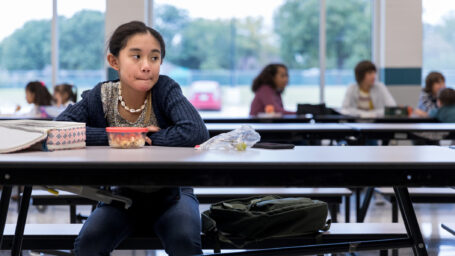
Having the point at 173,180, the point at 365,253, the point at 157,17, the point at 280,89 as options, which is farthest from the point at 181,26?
the point at 173,180

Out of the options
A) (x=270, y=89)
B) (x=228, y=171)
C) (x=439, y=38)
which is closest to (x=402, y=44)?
(x=439, y=38)

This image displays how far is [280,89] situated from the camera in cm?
617

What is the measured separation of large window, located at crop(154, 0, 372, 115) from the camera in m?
8.27

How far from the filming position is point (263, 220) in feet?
6.69

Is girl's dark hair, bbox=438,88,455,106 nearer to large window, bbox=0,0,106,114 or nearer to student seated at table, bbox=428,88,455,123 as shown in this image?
student seated at table, bbox=428,88,455,123

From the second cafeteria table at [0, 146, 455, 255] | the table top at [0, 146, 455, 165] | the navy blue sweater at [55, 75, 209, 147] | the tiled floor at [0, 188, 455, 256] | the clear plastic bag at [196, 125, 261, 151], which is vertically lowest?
the tiled floor at [0, 188, 455, 256]

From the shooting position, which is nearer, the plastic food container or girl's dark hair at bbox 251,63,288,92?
the plastic food container

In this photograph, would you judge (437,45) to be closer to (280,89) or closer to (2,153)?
(280,89)

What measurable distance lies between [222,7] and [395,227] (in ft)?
20.5

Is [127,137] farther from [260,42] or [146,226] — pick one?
[260,42]

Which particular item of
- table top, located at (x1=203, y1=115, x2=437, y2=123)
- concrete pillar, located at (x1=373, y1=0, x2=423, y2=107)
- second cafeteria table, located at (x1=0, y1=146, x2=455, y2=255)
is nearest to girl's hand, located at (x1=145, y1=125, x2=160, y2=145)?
second cafeteria table, located at (x1=0, y1=146, x2=455, y2=255)

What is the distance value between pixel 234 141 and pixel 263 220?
288 mm

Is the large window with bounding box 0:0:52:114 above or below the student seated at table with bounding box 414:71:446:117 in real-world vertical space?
above

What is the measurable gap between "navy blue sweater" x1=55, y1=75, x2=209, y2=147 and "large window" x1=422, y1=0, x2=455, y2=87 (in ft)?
21.9
